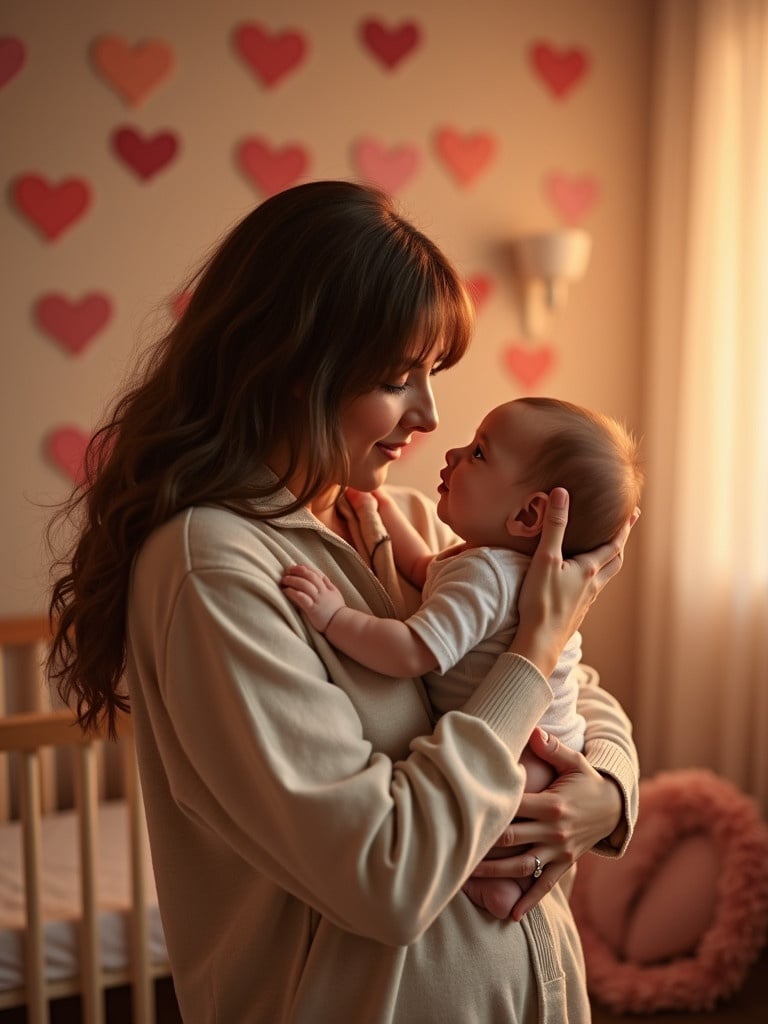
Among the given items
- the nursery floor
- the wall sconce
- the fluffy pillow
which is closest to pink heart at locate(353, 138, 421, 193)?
the wall sconce

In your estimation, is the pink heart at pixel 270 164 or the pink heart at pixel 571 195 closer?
the pink heart at pixel 270 164

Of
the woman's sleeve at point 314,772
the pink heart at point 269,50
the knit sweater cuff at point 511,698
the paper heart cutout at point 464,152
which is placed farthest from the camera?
the paper heart cutout at point 464,152

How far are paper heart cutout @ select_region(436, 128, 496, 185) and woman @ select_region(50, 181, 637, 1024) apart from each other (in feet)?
6.51

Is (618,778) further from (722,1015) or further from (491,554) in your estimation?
(722,1015)

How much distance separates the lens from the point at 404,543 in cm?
141

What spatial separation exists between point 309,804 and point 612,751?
50cm

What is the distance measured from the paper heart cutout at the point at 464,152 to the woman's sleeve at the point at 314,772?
2.28m

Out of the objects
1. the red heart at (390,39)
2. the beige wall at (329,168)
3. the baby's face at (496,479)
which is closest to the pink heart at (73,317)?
the beige wall at (329,168)

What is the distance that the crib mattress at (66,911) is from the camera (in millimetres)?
2090

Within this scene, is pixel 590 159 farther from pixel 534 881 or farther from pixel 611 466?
pixel 534 881

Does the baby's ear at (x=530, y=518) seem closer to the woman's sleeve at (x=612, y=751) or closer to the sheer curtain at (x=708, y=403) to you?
the woman's sleeve at (x=612, y=751)

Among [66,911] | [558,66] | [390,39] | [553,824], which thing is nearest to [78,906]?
[66,911]

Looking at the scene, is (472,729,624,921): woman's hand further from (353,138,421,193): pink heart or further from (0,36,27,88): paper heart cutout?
(0,36,27,88): paper heart cutout

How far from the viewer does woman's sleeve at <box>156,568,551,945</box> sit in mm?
975
